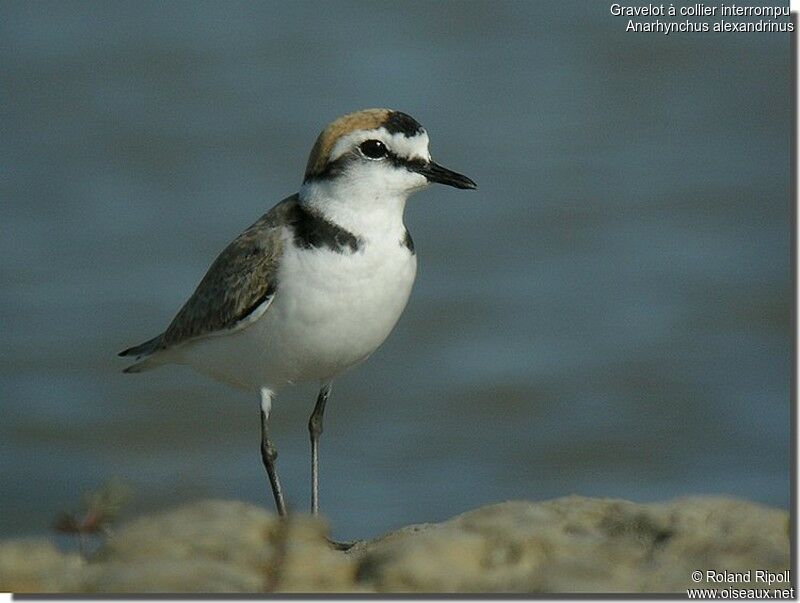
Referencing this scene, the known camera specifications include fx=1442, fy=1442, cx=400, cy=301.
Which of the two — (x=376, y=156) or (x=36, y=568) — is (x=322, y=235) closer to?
(x=376, y=156)

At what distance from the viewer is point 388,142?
19.8 feet

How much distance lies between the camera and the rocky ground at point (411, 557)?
4.67 metres

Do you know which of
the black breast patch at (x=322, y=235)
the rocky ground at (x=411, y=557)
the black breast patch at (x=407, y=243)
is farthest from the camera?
the black breast patch at (x=407, y=243)

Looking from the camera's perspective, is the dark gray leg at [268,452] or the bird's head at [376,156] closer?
the bird's head at [376,156]

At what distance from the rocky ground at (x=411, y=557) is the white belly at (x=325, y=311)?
109 cm

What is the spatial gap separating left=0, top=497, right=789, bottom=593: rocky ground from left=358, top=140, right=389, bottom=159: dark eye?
1.62 metres

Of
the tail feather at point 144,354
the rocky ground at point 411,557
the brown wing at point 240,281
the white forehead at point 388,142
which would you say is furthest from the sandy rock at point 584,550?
the tail feather at point 144,354

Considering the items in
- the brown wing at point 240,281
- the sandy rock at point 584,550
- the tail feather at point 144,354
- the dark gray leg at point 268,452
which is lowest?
the sandy rock at point 584,550

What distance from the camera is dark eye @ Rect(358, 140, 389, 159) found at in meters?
6.03

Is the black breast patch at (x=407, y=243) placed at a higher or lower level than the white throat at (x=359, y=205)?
lower

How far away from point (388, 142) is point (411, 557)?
1946 millimetres

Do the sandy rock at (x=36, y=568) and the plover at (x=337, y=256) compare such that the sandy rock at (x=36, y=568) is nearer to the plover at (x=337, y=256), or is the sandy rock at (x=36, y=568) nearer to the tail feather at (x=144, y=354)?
the plover at (x=337, y=256)

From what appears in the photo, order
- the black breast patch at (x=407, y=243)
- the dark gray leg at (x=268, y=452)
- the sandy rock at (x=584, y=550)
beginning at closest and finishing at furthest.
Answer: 1. the sandy rock at (x=584, y=550)
2. the black breast patch at (x=407, y=243)
3. the dark gray leg at (x=268, y=452)

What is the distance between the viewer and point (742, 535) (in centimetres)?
517
